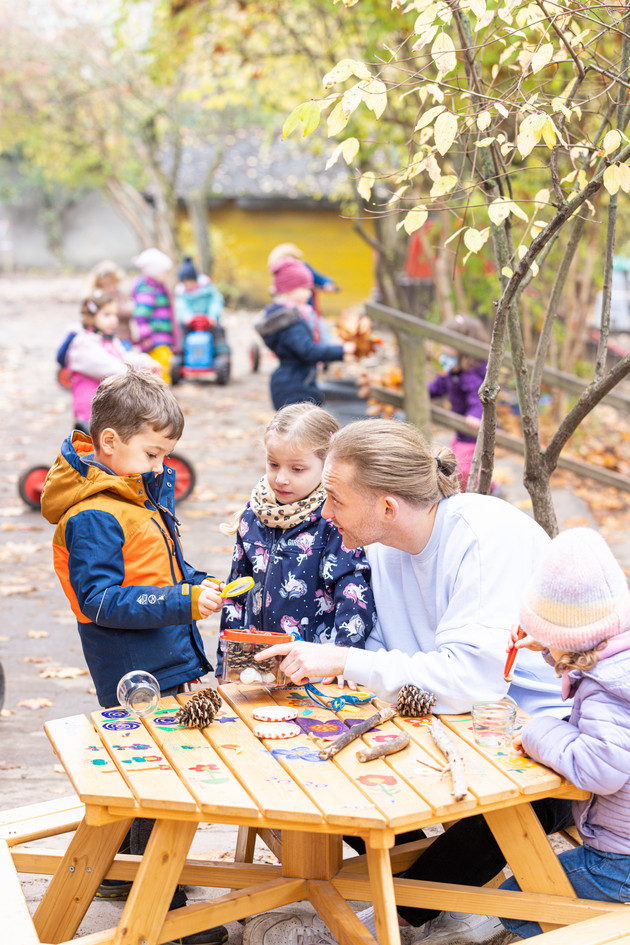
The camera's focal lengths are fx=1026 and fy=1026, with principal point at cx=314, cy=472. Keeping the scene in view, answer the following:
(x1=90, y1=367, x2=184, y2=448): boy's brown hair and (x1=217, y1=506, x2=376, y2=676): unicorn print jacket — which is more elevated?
(x1=90, y1=367, x2=184, y2=448): boy's brown hair

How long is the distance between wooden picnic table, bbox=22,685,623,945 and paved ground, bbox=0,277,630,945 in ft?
1.37

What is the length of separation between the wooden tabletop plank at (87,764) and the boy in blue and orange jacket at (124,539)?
0.40 metres

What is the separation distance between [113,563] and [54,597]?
344 cm

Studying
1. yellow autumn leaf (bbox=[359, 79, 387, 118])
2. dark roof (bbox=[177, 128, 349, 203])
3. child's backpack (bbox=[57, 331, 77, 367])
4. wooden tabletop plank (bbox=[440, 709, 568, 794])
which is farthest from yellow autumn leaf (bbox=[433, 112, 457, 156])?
dark roof (bbox=[177, 128, 349, 203])

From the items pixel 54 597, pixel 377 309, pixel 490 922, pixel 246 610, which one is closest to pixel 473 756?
pixel 490 922

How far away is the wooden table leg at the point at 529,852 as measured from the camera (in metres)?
2.39

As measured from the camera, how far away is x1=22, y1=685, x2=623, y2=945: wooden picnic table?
2.13 metres

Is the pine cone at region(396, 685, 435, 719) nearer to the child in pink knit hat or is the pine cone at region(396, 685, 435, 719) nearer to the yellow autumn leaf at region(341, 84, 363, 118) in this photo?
the child in pink knit hat

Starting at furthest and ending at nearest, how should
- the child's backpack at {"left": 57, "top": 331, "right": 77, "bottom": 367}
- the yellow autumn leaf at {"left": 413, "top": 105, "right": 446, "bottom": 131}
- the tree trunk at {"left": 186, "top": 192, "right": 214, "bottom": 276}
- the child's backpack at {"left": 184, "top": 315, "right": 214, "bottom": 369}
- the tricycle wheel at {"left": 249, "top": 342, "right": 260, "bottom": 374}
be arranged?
the tree trunk at {"left": 186, "top": 192, "right": 214, "bottom": 276}, the tricycle wheel at {"left": 249, "top": 342, "right": 260, "bottom": 374}, the child's backpack at {"left": 184, "top": 315, "right": 214, "bottom": 369}, the child's backpack at {"left": 57, "top": 331, "right": 77, "bottom": 367}, the yellow autumn leaf at {"left": 413, "top": 105, "right": 446, "bottom": 131}

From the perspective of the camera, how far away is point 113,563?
2.93 m

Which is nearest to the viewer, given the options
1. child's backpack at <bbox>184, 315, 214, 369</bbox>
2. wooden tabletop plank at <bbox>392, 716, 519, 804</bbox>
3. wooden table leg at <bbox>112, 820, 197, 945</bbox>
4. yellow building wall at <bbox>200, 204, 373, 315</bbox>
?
wooden tabletop plank at <bbox>392, 716, 519, 804</bbox>

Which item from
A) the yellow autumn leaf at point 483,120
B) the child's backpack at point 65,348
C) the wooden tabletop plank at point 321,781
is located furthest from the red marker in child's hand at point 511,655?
the child's backpack at point 65,348

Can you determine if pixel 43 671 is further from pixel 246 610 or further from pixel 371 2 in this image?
pixel 371 2

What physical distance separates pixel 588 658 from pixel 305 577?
1058mm
